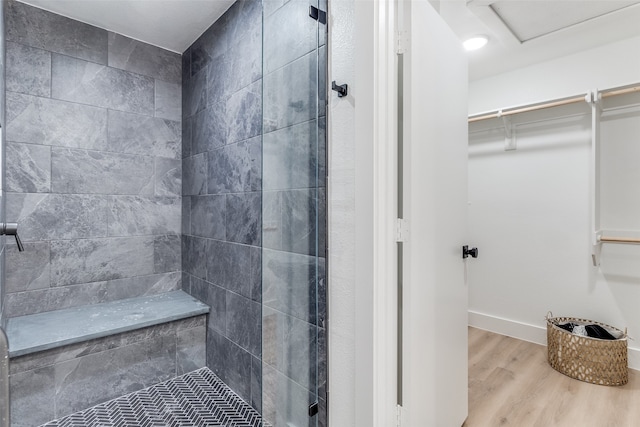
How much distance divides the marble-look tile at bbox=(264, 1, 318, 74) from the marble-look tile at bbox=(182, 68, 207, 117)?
1.49 m

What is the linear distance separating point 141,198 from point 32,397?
1403 millimetres

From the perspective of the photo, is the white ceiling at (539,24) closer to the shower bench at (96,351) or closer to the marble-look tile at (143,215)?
the marble-look tile at (143,215)

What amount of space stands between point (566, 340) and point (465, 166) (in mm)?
1555

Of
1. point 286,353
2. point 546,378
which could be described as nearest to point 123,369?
point 286,353

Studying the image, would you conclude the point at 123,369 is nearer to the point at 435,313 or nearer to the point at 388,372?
the point at 388,372

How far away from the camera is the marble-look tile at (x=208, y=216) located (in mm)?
2375

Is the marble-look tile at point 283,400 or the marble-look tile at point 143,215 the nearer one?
the marble-look tile at point 283,400

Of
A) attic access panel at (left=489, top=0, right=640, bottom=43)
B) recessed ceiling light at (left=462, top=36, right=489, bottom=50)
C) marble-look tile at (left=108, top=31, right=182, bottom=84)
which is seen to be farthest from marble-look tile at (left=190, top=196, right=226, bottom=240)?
attic access panel at (left=489, top=0, right=640, bottom=43)

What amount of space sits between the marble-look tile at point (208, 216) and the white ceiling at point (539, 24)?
5.87ft

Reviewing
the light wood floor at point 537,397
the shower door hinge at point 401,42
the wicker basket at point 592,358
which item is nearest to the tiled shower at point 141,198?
the shower door hinge at point 401,42

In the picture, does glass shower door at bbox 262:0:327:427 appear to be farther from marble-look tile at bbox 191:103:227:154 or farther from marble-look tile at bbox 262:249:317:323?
marble-look tile at bbox 191:103:227:154

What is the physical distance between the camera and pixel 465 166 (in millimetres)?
1774

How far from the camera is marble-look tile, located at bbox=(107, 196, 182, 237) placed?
2576mm

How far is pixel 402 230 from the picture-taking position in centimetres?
130
